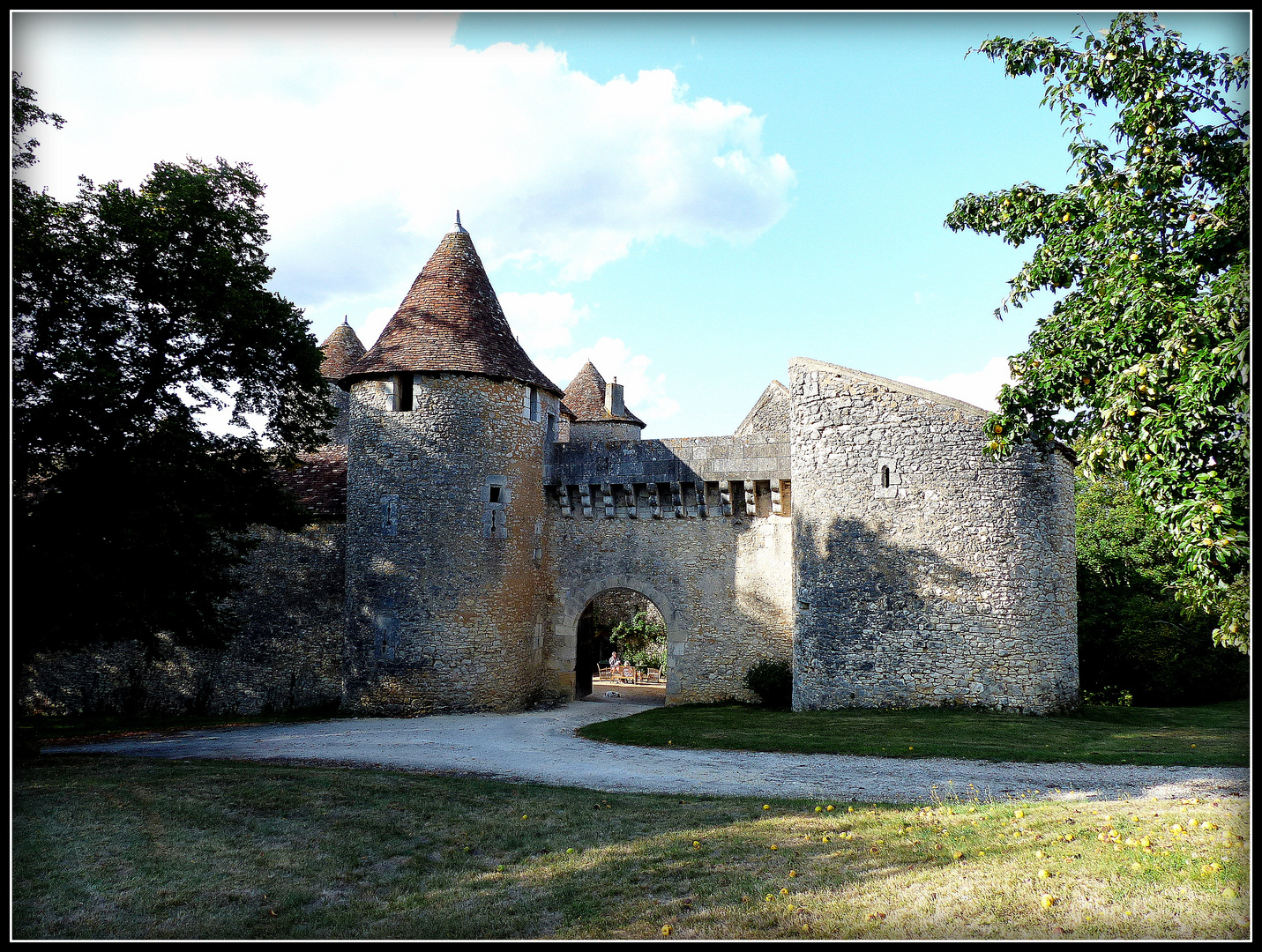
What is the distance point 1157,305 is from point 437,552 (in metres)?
12.2

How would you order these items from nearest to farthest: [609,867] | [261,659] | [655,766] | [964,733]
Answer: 1. [609,867]
2. [655,766]
3. [964,733]
4. [261,659]

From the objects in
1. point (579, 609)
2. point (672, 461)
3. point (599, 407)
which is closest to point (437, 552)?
point (579, 609)

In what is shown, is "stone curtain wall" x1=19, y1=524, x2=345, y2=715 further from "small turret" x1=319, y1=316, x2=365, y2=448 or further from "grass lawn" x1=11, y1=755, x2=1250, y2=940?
"grass lawn" x1=11, y1=755, x2=1250, y2=940

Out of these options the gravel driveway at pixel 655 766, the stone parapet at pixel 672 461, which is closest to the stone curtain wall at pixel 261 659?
the gravel driveway at pixel 655 766

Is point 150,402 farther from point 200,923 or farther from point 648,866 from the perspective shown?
point 648,866

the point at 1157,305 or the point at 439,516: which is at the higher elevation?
the point at 1157,305

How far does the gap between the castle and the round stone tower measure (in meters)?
0.04

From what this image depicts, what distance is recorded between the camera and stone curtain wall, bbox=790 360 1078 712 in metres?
13.3

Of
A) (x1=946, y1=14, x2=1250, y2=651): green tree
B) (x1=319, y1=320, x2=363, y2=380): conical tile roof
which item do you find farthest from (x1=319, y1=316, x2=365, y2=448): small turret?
(x1=946, y1=14, x2=1250, y2=651): green tree

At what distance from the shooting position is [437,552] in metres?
15.3

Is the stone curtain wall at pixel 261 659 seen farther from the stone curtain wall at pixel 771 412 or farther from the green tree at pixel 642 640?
the stone curtain wall at pixel 771 412

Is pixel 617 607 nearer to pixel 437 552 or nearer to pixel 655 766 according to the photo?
pixel 437 552

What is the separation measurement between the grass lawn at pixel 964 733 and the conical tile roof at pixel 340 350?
46.8 ft

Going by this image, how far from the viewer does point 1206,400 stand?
225 inches
